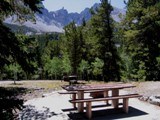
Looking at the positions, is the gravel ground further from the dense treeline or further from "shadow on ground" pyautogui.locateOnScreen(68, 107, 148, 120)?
the dense treeline

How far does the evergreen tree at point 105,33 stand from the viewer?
3591 cm

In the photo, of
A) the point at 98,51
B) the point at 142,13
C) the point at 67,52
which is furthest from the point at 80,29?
the point at 142,13

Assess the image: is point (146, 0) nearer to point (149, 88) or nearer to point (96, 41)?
point (96, 41)

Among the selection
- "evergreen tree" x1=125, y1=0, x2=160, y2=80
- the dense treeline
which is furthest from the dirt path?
"evergreen tree" x1=125, y1=0, x2=160, y2=80

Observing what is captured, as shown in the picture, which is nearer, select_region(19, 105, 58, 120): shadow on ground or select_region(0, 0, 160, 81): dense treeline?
select_region(19, 105, 58, 120): shadow on ground

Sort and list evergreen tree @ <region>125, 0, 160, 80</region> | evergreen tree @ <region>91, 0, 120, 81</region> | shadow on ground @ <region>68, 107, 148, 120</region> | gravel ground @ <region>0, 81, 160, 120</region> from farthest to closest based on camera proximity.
→ evergreen tree @ <region>91, 0, 120, 81</region>
evergreen tree @ <region>125, 0, 160, 80</region>
shadow on ground @ <region>68, 107, 148, 120</region>
gravel ground @ <region>0, 81, 160, 120</region>

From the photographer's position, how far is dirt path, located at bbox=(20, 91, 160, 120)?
1088cm

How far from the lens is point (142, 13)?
29844 mm

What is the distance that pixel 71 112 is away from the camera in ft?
38.9

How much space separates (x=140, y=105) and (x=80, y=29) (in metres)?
32.3

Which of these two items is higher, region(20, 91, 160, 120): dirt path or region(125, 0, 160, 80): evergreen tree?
region(125, 0, 160, 80): evergreen tree

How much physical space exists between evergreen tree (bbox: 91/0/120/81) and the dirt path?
22768 millimetres

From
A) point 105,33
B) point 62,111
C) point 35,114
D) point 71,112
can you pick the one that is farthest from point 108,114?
point 105,33

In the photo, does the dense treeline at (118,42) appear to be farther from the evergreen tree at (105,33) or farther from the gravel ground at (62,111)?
the gravel ground at (62,111)
